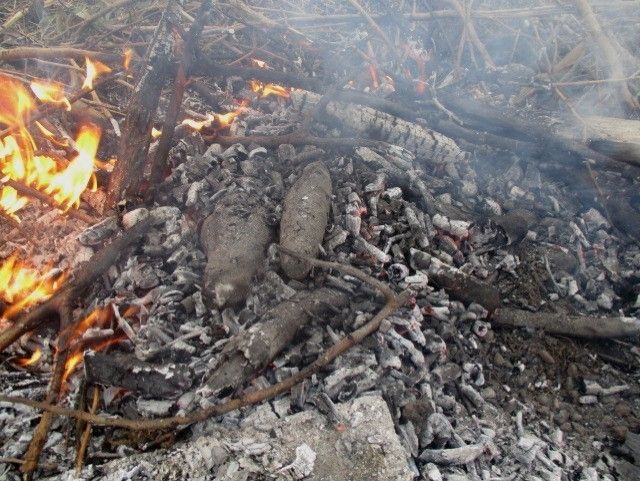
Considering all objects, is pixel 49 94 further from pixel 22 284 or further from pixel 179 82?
pixel 22 284

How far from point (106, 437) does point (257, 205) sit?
2695 millimetres

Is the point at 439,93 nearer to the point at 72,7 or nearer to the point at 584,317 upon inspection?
the point at 584,317

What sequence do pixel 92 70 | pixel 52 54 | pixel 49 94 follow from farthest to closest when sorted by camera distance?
1. pixel 52 54
2. pixel 92 70
3. pixel 49 94

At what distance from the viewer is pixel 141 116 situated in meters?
5.03

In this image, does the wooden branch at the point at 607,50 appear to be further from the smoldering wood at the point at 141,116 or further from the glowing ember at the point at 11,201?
the glowing ember at the point at 11,201

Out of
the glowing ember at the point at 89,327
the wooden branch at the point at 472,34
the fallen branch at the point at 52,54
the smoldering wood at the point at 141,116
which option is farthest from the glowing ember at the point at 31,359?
the wooden branch at the point at 472,34

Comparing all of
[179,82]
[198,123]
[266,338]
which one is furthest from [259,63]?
[266,338]

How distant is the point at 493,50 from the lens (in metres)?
10.4

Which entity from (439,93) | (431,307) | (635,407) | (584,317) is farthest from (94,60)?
(635,407)

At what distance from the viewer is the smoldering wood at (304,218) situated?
440cm

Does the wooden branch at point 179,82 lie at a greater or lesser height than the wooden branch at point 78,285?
greater

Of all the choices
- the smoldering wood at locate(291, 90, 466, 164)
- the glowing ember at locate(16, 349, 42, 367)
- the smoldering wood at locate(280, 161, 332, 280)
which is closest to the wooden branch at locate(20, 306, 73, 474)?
the glowing ember at locate(16, 349, 42, 367)

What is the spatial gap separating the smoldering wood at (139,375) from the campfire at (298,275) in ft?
0.06

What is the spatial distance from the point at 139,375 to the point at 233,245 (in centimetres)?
148
